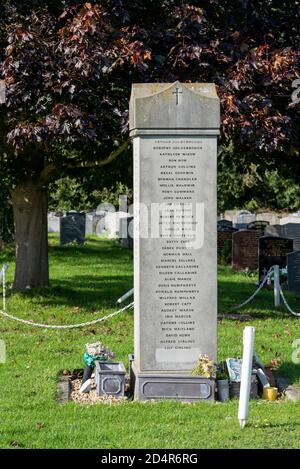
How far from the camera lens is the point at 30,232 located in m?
18.1

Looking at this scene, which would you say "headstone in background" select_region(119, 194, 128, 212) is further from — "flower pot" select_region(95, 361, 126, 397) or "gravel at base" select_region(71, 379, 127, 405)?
"flower pot" select_region(95, 361, 126, 397)

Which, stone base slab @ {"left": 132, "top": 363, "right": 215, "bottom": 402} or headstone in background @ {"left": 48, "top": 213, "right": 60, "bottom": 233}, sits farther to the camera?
headstone in background @ {"left": 48, "top": 213, "right": 60, "bottom": 233}

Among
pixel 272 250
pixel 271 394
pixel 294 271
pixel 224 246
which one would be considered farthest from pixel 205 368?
pixel 224 246

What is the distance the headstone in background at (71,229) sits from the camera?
114 feet

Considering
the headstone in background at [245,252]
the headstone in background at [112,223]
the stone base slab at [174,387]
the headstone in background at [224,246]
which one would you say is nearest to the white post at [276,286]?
the headstone in background at [245,252]

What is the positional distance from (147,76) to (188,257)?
237 inches

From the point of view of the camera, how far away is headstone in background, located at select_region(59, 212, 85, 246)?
34688 mm

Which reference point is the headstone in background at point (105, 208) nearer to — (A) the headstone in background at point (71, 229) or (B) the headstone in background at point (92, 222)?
(B) the headstone in background at point (92, 222)

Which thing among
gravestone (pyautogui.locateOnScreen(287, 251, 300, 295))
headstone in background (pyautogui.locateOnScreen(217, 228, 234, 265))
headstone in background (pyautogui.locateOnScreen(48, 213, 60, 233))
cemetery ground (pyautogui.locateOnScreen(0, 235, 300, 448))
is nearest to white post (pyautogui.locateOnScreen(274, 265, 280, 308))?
cemetery ground (pyautogui.locateOnScreen(0, 235, 300, 448))

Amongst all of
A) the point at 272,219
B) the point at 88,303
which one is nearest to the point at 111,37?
the point at 88,303

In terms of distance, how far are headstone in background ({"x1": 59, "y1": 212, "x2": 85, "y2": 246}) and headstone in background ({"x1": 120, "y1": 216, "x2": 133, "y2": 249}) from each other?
1.64 metres

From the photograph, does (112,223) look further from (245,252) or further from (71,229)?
(245,252)

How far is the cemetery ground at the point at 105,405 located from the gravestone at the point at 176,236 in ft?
2.59

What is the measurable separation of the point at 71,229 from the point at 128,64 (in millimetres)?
20358
